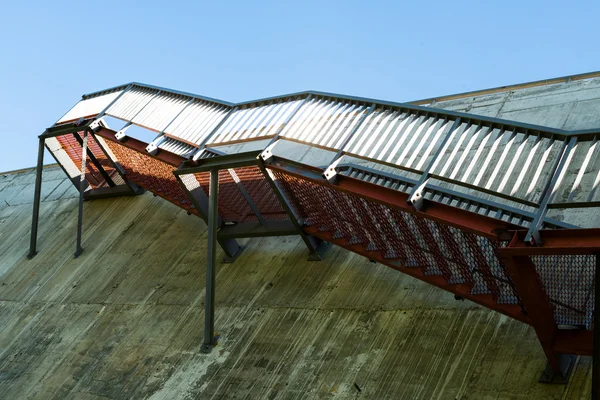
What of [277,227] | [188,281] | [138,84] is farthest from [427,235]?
[138,84]

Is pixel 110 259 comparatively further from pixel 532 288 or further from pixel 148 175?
pixel 532 288

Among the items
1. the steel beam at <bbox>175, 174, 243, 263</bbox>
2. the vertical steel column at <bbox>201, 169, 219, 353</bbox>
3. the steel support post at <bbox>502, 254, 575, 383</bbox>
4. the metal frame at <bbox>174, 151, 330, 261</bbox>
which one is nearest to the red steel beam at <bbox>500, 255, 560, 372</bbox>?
the steel support post at <bbox>502, 254, 575, 383</bbox>

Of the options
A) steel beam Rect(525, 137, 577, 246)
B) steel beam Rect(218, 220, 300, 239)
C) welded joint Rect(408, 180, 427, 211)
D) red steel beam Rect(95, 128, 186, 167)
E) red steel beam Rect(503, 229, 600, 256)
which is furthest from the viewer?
red steel beam Rect(95, 128, 186, 167)

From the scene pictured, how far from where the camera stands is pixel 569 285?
9906mm

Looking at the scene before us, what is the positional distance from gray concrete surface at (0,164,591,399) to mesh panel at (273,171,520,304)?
2.99ft

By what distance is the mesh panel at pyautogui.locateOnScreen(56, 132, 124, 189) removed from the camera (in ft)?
74.8

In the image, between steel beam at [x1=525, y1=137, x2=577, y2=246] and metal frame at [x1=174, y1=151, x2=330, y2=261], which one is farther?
metal frame at [x1=174, y1=151, x2=330, y2=261]

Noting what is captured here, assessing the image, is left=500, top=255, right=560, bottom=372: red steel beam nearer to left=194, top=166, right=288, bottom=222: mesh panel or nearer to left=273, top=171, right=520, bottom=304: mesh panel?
left=273, top=171, right=520, bottom=304: mesh panel

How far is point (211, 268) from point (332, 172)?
→ 3.80 m

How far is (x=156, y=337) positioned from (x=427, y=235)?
756cm

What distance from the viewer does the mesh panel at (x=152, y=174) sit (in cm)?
1902

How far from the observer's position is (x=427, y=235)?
1181cm

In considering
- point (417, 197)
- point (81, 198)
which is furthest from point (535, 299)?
point (81, 198)

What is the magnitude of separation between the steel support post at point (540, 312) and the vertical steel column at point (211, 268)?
6729 millimetres
